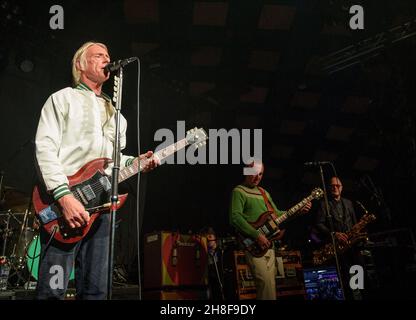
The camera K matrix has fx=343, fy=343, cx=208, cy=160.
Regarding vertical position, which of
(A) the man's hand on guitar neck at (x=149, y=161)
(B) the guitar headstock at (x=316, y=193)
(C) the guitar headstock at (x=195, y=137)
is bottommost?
(A) the man's hand on guitar neck at (x=149, y=161)

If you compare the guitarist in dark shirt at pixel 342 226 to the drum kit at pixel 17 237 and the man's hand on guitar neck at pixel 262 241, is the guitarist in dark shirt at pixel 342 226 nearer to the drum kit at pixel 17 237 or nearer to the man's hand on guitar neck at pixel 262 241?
the man's hand on guitar neck at pixel 262 241

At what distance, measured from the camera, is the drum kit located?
462 centimetres

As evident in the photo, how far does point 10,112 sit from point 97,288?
182 inches

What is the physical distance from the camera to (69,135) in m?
2.17

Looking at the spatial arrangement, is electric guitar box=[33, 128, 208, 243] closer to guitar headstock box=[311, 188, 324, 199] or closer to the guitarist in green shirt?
the guitarist in green shirt

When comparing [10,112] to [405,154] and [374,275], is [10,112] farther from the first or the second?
[405,154]

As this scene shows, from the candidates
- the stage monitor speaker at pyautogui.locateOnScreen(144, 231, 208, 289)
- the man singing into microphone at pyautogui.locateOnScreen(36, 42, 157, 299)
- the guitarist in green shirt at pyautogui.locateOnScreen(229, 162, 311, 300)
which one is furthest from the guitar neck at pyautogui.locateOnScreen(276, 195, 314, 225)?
the man singing into microphone at pyautogui.locateOnScreen(36, 42, 157, 299)

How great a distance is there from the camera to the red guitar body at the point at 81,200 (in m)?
1.99

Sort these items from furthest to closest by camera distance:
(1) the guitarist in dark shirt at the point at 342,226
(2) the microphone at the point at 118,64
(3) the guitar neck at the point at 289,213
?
(1) the guitarist in dark shirt at the point at 342,226, (3) the guitar neck at the point at 289,213, (2) the microphone at the point at 118,64

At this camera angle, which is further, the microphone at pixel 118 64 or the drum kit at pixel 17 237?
the drum kit at pixel 17 237

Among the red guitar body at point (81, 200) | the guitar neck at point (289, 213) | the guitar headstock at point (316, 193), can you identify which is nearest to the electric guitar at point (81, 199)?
the red guitar body at point (81, 200)

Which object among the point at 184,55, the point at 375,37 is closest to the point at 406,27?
the point at 375,37

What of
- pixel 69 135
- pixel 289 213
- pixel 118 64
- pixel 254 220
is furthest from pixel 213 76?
pixel 69 135

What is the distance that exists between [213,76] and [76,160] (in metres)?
5.19
